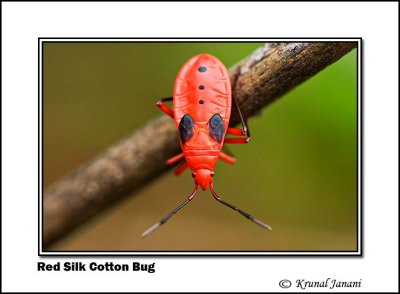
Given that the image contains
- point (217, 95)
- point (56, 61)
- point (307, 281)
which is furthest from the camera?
point (56, 61)

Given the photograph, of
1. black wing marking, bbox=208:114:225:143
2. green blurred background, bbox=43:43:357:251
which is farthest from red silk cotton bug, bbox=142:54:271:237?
green blurred background, bbox=43:43:357:251

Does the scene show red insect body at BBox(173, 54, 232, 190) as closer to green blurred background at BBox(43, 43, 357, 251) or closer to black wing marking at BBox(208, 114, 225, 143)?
black wing marking at BBox(208, 114, 225, 143)

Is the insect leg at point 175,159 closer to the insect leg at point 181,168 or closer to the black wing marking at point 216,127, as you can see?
the insect leg at point 181,168

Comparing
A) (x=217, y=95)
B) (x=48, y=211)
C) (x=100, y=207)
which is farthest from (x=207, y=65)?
(x=48, y=211)

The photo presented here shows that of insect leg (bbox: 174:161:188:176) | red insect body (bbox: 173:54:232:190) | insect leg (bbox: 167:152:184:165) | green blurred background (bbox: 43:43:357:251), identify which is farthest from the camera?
green blurred background (bbox: 43:43:357:251)

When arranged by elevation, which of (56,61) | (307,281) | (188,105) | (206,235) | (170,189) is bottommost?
(307,281)

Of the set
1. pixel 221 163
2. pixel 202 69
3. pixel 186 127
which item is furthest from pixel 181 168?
pixel 221 163

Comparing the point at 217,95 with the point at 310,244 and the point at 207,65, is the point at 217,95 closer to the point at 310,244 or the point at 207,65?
the point at 207,65
